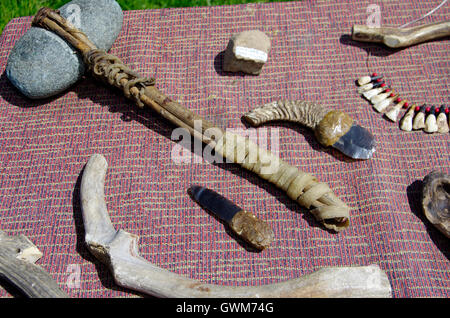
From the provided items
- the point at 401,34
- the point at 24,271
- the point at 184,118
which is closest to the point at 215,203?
the point at 184,118

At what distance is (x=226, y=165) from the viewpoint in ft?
9.07

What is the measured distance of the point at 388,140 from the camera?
282 cm

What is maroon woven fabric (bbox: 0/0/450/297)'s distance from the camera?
2.44 m

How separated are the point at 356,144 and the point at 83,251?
6.21 feet

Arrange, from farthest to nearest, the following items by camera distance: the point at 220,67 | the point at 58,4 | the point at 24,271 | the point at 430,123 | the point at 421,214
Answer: the point at 58,4
the point at 220,67
the point at 430,123
the point at 421,214
the point at 24,271

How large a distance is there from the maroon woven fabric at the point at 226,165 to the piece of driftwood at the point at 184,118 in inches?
5.2

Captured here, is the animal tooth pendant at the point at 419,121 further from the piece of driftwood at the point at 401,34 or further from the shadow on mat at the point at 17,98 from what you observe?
the shadow on mat at the point at 17,98

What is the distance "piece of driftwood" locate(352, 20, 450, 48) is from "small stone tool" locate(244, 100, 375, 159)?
0.79 m

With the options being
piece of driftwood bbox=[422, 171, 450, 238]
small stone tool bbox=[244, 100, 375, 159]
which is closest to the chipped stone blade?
small stone tool bbox=[244, 100, 375, 159]

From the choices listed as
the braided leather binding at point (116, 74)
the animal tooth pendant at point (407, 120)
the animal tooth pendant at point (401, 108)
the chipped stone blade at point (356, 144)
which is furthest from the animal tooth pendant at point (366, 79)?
the braided leather binding at point (116, 74)

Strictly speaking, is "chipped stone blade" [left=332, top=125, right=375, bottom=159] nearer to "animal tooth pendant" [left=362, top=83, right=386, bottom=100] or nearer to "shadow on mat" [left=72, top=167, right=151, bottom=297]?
"animal tooth pendant" [left=362, top=83, right=386, bottom=100]

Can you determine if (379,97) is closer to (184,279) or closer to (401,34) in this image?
(401,34)

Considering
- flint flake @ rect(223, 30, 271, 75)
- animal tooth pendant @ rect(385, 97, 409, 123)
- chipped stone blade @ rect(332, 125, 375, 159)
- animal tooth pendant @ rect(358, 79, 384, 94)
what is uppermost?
flint flake @ rect(223, 30, 271, 75)

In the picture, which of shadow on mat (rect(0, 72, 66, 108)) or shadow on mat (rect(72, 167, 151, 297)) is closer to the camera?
shadow on mat (rect(72, 167, 151, 297))
